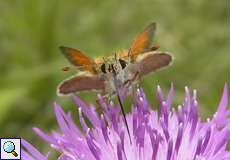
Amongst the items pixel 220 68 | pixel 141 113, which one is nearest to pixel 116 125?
pixel 141 113

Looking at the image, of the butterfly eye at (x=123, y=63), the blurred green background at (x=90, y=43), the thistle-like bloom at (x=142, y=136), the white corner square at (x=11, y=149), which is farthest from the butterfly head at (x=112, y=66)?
the blurred green background at (x=90, y=43)

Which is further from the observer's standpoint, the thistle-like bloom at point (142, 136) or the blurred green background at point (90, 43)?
the blurred green background at point (90, 43)

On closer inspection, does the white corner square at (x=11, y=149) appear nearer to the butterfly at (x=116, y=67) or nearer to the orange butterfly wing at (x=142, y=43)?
the butterfly at (x=116, y=67)

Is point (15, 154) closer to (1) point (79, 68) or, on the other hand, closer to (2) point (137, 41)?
(1) point (79, 68)

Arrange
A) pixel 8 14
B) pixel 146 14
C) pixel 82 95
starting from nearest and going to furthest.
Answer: pixel 82 95 < pixel 8 14 < pixel 146 14

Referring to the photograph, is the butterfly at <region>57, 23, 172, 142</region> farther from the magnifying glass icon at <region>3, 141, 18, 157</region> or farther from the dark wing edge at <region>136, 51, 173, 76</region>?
the magnifying glass icon at <region>3, 141, 18, 157</region>

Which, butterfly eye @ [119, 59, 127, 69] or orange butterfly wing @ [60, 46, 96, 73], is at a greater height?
orange butterfly wing @ [60, 46, 96, 73]

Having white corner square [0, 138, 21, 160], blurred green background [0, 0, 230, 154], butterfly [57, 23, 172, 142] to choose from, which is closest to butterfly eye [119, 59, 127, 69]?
butterfly [57, 23, 172, 142]
